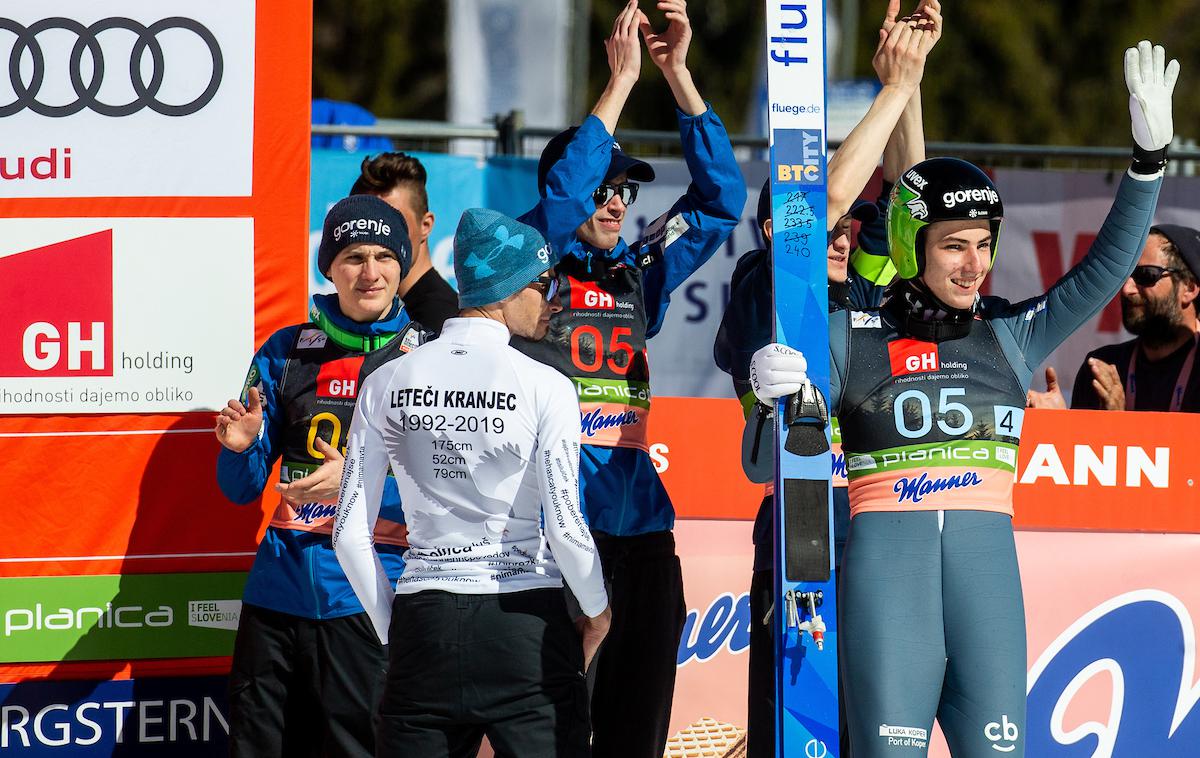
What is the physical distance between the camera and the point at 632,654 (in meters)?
4.50

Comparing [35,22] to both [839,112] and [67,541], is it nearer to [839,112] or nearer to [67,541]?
[67,541]

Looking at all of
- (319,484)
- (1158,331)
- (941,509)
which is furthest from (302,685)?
(1158,331)

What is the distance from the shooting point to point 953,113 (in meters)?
23.4

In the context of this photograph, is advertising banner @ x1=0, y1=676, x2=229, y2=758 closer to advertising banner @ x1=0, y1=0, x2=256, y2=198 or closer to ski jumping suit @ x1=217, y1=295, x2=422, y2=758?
ski jumping suit @ x1=217, y1=295, x2=422, y2=758

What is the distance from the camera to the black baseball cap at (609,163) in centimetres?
476

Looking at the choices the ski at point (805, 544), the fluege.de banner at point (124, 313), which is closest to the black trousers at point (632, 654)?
the ski at point (805, 544)

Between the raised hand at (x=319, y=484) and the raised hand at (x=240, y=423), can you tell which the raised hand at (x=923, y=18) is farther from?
the raised hand at (x=240, y=423)

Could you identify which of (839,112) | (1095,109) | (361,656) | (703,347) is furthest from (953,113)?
(361,656)

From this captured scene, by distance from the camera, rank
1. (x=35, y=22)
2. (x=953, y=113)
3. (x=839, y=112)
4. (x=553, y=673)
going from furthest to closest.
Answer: (x=953, y=113) < (x=839, y=112) < (x=35, y=22) < (x=553, y=673)

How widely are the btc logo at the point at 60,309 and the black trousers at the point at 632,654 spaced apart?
1889mm

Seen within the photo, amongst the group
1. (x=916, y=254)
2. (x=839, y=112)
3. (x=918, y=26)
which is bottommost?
(x=916, y=254)

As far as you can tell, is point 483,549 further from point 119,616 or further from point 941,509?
point 119,616

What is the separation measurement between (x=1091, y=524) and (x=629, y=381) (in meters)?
1.87

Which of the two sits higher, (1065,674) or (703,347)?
(703,347)
